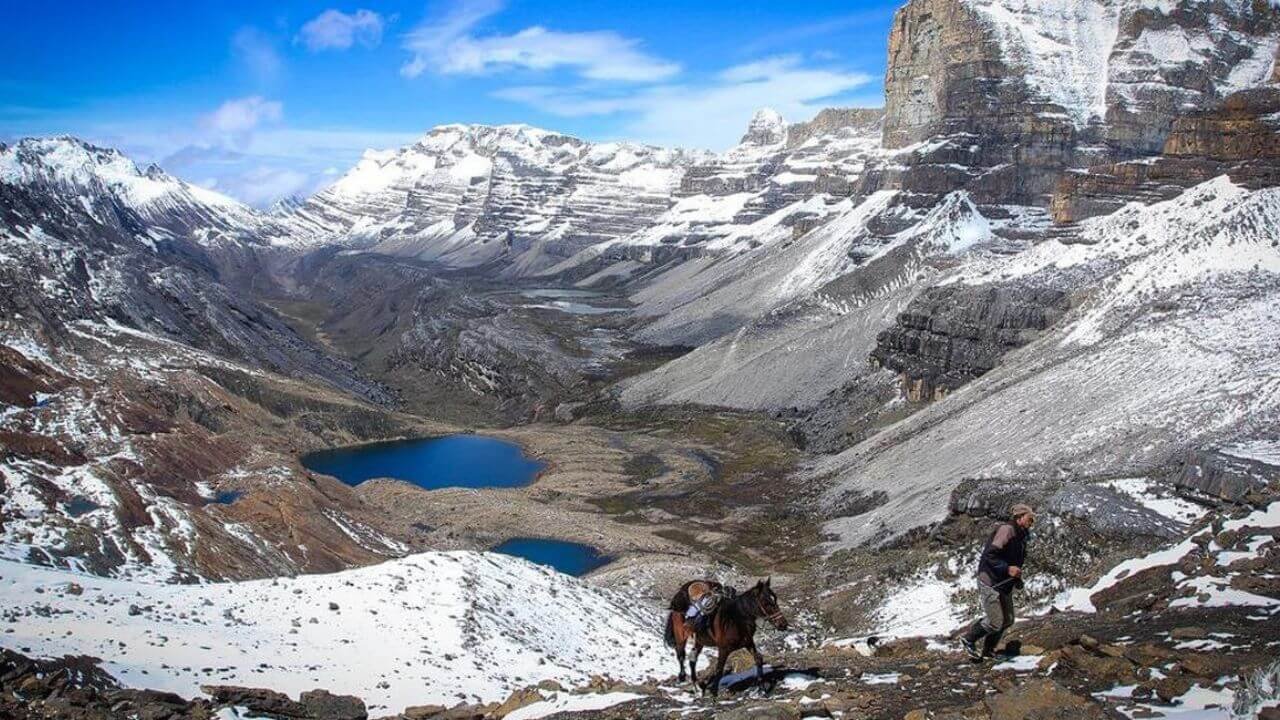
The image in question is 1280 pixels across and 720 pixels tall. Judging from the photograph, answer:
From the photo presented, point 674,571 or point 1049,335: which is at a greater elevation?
point 1049,335

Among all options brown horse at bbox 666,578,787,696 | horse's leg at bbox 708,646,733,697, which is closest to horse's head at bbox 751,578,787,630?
brown horse at bbox 666,578,787,696

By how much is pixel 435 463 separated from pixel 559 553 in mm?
34996

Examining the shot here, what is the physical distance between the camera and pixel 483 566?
3052 cm

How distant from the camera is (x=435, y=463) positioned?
89.2 m

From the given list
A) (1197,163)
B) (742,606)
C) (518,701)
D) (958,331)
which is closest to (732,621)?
(742,606)

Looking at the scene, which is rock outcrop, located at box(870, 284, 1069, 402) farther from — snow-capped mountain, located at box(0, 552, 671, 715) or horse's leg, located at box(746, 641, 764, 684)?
horse's leg, located at box(746, 641, 764, 684)

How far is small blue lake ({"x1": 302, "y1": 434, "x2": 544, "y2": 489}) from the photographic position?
8206cm

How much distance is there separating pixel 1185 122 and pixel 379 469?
73826mm

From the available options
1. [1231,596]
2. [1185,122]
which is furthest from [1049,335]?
[1231,596]

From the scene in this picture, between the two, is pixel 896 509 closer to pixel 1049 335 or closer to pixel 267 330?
pixel 1049 335

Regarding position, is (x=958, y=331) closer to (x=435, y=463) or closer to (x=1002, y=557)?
(x=435, y=463)

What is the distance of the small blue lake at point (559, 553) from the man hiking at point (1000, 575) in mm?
38950

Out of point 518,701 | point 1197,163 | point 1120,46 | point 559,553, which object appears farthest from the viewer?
point 1120,46

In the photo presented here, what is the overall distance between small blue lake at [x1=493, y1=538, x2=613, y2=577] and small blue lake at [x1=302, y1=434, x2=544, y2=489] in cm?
2072
